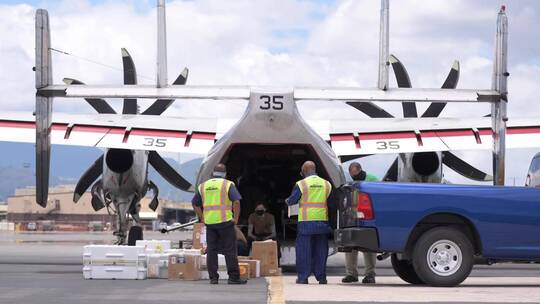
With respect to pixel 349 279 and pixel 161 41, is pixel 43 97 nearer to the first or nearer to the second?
pixel 161 41

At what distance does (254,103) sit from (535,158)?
1267 centimetres

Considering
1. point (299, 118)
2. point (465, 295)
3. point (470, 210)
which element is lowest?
point (465, 295)

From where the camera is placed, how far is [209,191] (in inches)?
664

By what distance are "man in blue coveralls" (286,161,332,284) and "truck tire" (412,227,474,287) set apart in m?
1.69

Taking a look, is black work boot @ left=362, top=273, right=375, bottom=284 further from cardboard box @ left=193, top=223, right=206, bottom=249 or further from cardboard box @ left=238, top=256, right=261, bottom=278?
cardboard box @ left=193, top=223, right=206, bottom=249

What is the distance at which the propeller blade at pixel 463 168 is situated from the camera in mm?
27484

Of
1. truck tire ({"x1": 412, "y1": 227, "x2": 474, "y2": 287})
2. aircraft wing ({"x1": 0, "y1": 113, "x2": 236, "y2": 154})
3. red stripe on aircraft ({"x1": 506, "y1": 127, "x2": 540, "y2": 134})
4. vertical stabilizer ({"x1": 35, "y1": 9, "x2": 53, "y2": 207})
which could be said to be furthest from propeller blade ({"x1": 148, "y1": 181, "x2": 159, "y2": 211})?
truck tire ({"x1": 412, "y1": 227, "x2": 474, "y2": 287})

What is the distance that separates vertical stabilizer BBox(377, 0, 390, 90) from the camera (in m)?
18.2

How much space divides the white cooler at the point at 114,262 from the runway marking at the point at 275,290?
2.10m

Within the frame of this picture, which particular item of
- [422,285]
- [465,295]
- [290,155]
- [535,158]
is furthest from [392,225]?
[535,158]

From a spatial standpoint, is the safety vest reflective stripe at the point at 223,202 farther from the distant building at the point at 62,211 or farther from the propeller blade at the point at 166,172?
the distant building at the point at 62,211

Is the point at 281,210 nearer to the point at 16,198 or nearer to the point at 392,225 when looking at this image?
the point at 392,225

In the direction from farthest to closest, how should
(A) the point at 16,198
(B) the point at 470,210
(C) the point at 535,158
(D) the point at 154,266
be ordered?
(A) the point at 16,198
(C) the point at 535,158
(D) the point at 154,266
(B) the point at 470,210

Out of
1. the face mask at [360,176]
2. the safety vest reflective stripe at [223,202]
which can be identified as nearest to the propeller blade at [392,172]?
the face mask at [360,176]
